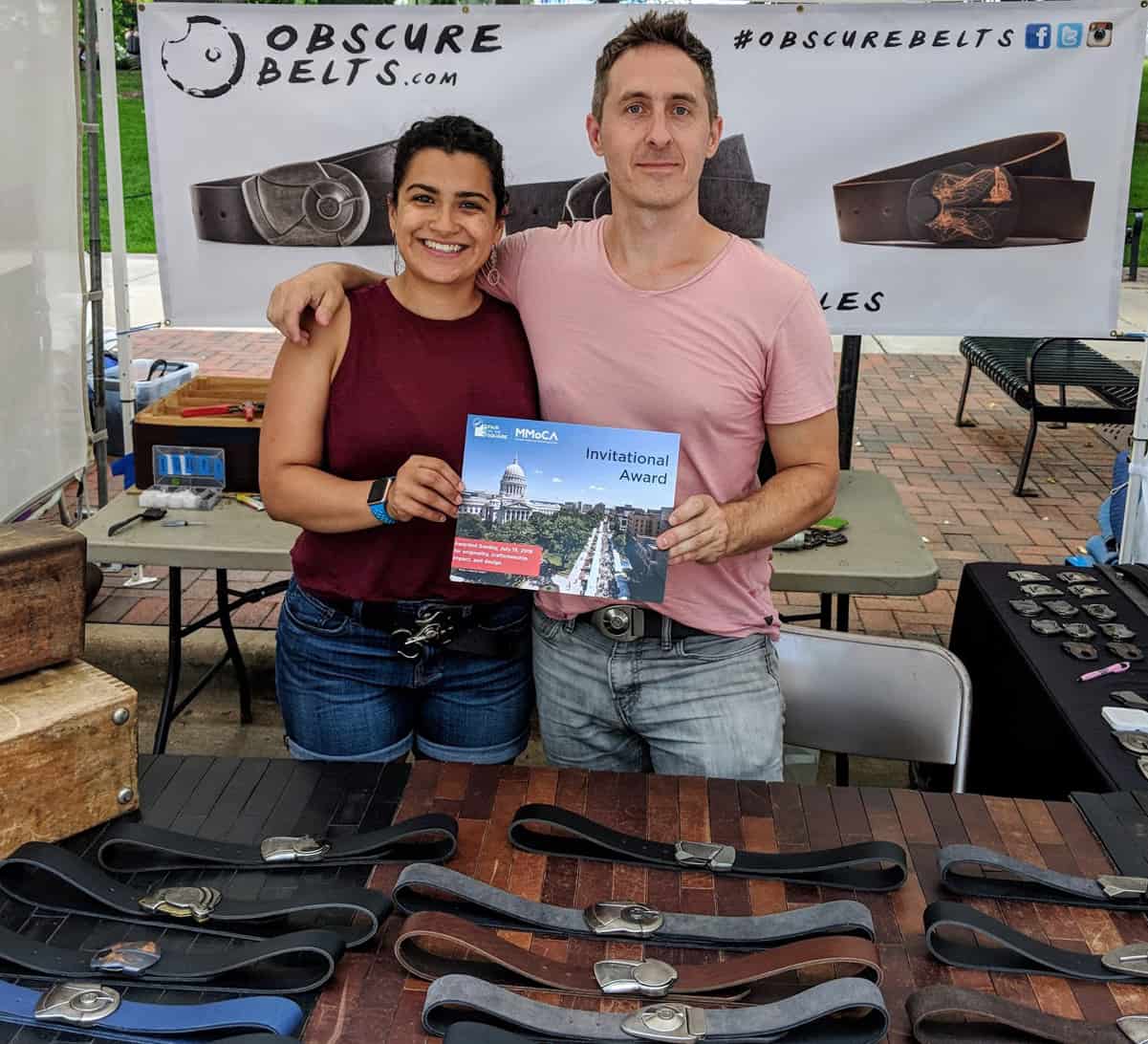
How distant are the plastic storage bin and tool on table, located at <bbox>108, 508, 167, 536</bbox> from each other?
2.16m

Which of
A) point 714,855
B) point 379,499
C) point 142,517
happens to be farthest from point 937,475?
point 714,855

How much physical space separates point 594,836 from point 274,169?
278 cm

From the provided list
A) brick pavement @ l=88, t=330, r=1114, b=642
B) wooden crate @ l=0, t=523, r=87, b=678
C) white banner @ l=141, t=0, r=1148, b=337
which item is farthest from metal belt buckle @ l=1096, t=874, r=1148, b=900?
brick pavement @ l=88, t=330, r=1114, b=642

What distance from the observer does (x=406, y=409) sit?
1.89m

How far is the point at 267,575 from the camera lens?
4973 mm

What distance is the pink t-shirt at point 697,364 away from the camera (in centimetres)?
181

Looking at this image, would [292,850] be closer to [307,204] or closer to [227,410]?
[227,410]

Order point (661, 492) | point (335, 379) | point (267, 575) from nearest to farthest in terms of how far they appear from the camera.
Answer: point (661, 492)
point (335, 379)
point (267, 575)

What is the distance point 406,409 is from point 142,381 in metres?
4.15

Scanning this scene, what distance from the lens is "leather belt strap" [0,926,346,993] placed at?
127cm

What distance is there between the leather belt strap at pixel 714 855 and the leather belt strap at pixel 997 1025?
9.8 inches

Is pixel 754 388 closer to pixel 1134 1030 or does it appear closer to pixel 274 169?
pixel 1134 1030

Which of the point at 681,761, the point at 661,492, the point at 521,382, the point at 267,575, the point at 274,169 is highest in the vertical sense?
the point at 274,169

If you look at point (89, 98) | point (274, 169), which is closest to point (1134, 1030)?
point (274, 169)
